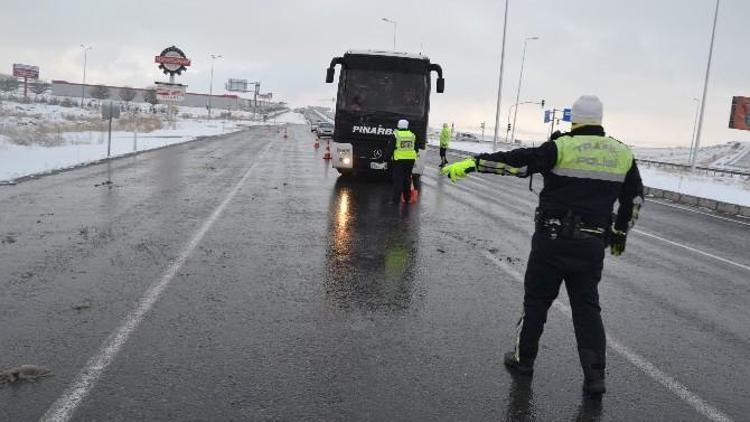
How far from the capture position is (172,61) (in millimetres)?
→ 63062

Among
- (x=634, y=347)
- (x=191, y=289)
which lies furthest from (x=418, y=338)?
(x=191, y=289)

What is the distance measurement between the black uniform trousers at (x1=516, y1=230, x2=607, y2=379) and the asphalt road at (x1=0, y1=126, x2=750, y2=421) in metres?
0.24

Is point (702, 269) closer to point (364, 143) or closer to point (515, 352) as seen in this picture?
point (515, 352)

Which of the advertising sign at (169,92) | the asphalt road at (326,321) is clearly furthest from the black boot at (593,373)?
the advertising sign at (169,92)

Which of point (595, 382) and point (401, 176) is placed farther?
point (401, 176)

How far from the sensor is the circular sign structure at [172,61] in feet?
206

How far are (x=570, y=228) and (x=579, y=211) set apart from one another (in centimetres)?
14

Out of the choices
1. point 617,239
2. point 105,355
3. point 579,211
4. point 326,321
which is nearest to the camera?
point 579,211

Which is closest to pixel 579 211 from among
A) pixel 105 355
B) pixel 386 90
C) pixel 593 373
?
pixel 593 373

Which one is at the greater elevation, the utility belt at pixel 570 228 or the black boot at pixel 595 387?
the utility belt at pixel 570 228

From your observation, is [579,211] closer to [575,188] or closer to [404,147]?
[575,188]

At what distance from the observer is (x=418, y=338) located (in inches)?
195

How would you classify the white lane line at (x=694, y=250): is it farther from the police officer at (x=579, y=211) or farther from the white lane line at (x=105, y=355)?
the white lane line at (x=105, y=355)

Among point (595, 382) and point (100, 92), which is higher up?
point (100, 92)
